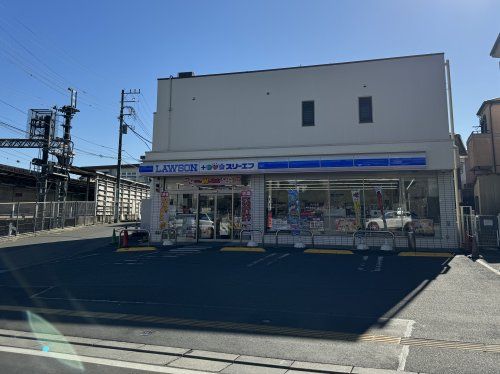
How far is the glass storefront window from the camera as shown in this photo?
16172 mm

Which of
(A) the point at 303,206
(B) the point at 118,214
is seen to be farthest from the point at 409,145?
(B) the point at 118,214

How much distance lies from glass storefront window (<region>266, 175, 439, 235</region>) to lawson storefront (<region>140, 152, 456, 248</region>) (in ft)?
0.13

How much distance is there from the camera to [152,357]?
5113mm

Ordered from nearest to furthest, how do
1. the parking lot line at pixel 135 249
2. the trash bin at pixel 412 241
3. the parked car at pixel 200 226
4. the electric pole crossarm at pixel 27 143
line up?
1. the trash bin at pixel 412 241
2. the parking lot line at pixel 135 249
3. the parked car at pixel 200 226
4. the electric pole crossarm at pixel 27 143

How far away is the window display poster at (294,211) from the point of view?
57.3 ft

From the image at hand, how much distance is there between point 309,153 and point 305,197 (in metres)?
1.98

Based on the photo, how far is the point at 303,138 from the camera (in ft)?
59.8

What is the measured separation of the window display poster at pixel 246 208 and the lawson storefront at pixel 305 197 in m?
0.05

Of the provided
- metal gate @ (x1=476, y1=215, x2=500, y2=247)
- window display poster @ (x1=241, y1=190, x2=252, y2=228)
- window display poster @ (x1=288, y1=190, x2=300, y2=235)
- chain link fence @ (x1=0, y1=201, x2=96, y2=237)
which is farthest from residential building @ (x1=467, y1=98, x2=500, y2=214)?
chain link fence @ (x1=0, y1=201, x2=96, y2=237)

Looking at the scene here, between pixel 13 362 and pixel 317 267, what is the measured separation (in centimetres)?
822

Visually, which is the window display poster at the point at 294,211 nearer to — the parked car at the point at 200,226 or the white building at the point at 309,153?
the white building at the point at 309,153

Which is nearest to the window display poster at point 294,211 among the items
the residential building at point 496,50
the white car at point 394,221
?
the white car at point 394,221

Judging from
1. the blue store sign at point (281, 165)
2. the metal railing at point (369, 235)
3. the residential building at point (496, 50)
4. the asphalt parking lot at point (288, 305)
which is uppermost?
the residential building at point (496, 50)

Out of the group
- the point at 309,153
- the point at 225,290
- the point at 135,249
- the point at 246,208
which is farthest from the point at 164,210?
the point at 225,290
